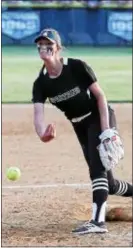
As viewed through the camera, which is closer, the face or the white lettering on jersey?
the face

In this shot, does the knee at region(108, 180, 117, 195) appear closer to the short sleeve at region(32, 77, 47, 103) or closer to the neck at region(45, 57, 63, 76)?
the short sleeve at region(32, 77, 47, 103)

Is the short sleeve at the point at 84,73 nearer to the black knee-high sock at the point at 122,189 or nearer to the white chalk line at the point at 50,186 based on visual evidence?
the black knee-high sock at the point at 122,189

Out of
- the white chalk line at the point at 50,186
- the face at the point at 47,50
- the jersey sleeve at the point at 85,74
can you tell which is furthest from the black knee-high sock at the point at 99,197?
the white chalk line at the point at 50,186

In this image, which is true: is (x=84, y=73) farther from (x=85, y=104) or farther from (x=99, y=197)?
(x=99, y=197)

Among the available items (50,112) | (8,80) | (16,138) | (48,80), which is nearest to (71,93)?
(48,80)

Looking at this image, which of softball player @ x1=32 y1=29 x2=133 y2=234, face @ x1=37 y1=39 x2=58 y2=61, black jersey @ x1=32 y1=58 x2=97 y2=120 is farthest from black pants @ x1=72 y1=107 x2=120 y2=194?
face @ x1=37 y1=39 x2=58 y2=61

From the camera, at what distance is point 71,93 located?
673cm

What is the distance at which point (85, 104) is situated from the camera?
6828 mm

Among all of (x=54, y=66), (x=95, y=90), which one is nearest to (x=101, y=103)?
Result: (x=95, y=90)

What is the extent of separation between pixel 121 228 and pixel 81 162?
11.7ft

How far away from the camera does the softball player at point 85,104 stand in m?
6.64

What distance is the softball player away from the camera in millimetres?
6641

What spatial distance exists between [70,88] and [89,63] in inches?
677

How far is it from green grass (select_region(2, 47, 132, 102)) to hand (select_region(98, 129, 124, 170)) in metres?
8.49
